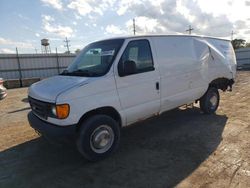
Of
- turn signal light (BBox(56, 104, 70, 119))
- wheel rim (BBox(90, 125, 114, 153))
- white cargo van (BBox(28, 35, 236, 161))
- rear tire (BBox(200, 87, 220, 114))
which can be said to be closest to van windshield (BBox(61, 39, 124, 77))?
white cargo van (BBox(28, 35, 236, 161))

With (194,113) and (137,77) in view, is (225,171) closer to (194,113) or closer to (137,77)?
(137,77)

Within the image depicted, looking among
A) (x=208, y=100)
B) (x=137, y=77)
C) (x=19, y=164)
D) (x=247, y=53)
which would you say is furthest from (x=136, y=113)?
(x=247, y=53)

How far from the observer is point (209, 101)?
6613mm

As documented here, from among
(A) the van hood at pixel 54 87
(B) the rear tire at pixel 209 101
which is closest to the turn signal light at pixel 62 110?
(A) the van hood at pixel 54 87

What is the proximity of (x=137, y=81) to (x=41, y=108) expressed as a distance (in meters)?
1.81

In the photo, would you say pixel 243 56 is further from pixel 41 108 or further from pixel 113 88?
pixel 41 108

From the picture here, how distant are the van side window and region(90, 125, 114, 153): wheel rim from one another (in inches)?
47.7

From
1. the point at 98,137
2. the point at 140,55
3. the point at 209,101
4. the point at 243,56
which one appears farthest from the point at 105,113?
the point at 243,56

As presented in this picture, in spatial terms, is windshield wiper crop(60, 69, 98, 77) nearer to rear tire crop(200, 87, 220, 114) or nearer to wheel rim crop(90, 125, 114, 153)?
wheel rim crop(90, 125, 114, 153)

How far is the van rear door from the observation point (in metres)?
4.24

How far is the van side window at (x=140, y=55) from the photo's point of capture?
4422 millimetres

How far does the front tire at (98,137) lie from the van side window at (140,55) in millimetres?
1117

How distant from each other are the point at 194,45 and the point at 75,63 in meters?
3.00

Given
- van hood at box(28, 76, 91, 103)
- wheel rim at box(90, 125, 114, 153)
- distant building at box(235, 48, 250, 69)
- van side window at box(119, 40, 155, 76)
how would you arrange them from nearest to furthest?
1. van hood at box(28, 76, 91, 103)
2. wheel rim at box(90, 125, 114, 153)
3. van side window at box(119, 40, 155, 76)
4. distant building at box(235, 48, 250, 69)
